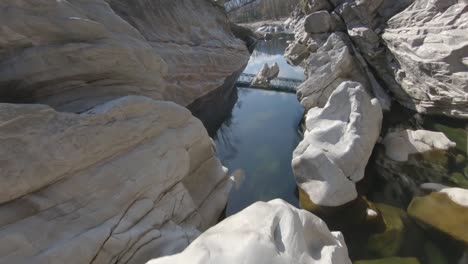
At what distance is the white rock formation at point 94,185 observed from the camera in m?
4.56

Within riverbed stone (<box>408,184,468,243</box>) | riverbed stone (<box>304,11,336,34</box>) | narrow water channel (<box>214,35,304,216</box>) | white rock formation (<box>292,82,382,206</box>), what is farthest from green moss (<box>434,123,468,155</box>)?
riverbed stone (<box>304,11,336,34</box>)

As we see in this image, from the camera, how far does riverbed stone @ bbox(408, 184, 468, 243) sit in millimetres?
6734

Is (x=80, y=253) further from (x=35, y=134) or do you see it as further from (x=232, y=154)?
(x=232, y=154)

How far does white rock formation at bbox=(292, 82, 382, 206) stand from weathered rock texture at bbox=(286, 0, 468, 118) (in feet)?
10.7

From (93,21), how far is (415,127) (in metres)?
12.5

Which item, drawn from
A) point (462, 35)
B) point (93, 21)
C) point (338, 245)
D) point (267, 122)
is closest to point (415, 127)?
point (462, 35)

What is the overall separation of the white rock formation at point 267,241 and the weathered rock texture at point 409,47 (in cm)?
944

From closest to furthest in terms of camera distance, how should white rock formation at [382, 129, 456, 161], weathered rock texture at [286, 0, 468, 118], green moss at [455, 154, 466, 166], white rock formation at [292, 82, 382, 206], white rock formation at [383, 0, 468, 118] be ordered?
white rock formation at [292, 82, 382, 206]
green moss at [455, 154, 466, 166]
white rock formation at [382, 129, 456, 161]
white rock formation at [383, 0, 468, 118]
weathered rock texture at [286, 0, 468, 118]

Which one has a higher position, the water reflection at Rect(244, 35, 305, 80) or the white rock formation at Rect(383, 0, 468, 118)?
the white rock formation at Rect(383, 0, 468, 118)

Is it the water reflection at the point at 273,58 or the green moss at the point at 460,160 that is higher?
the green moss at the point at 460,160

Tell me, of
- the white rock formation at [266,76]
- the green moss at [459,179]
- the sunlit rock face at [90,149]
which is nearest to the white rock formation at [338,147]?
the green moss at [459,179]

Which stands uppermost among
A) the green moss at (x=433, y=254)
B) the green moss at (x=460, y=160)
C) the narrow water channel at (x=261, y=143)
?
the green moss at (x=433, y=254)

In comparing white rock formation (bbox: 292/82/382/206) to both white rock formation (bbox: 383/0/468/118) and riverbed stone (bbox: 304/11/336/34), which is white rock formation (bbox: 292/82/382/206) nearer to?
white rock formation (bbox: 383/0/468/118)

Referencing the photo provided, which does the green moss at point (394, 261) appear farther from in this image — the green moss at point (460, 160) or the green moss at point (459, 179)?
the green moss at point (460, 160)
